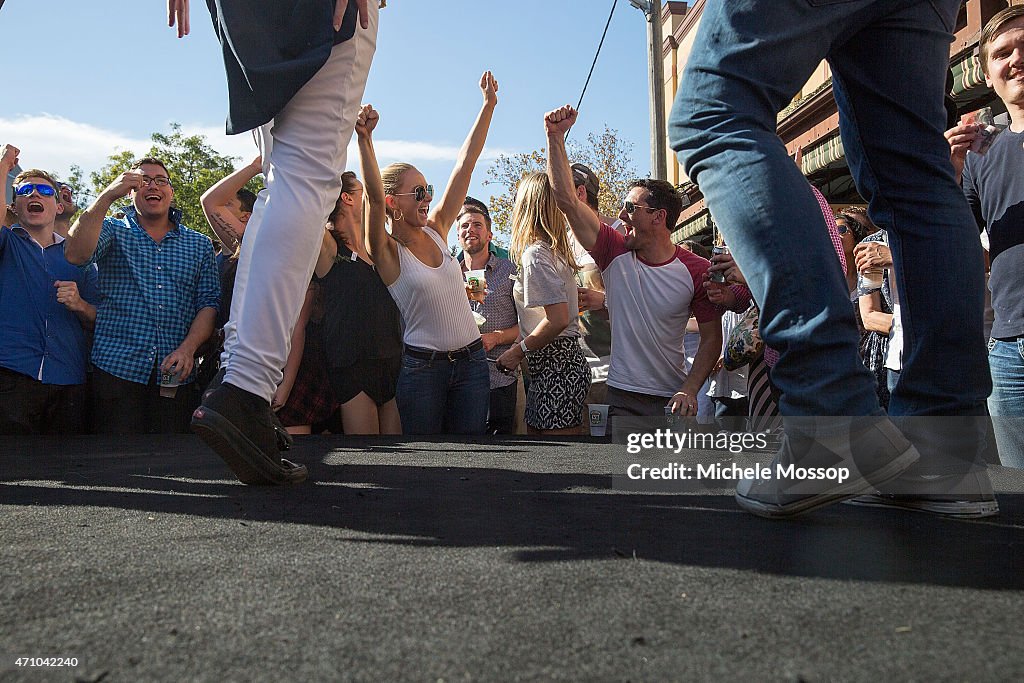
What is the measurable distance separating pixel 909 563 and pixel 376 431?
388cm

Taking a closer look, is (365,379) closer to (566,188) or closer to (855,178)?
(566,188)

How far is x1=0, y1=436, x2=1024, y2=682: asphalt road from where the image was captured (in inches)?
35.8

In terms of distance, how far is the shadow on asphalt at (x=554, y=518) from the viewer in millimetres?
1355

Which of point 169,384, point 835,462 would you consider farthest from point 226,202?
point 835,462

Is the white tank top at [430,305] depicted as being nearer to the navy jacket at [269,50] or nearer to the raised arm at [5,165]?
the raised arm at [5,165]

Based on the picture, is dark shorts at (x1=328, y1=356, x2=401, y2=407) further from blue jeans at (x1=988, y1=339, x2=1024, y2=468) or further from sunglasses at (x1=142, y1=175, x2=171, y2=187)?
blue jeans at (x1=988, y1=339, x2=1024, y2=468)

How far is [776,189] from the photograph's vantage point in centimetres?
174

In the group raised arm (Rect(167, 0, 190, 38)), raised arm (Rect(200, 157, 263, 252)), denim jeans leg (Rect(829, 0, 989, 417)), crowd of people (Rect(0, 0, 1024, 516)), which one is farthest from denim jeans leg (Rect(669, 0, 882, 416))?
raised arm (Rect(200, 157, 263, 252))

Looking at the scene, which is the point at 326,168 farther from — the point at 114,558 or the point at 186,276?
the point at 186,276

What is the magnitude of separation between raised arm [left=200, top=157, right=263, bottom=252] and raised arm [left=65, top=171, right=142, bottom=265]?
563mm

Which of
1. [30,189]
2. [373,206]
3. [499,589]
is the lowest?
[499,589]

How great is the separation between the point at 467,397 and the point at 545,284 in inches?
30.6

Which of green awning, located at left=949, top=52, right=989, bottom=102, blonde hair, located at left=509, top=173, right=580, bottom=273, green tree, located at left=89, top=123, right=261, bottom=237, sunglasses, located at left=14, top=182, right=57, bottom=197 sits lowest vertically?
blonde hair, located at left=509, top=173, right=580, bottom=273

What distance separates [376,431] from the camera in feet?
16.2
